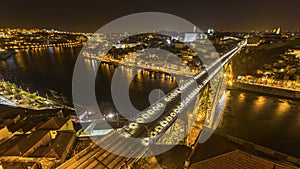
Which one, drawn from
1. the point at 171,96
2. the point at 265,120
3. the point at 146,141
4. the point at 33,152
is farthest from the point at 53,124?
the point at 265,120

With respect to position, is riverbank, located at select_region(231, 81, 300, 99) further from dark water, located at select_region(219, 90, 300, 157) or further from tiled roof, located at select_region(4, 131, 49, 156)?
tiled roof, located at select_region(4, 131, 49, 156)

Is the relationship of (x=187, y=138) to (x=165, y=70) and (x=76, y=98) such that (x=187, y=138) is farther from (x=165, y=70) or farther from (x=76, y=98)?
(x=165, y=70)

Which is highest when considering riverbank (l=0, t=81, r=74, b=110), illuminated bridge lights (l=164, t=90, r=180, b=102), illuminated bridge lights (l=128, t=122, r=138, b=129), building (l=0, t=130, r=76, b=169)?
illuminated bridge lights (l=164, t=90, r=180, b=102)

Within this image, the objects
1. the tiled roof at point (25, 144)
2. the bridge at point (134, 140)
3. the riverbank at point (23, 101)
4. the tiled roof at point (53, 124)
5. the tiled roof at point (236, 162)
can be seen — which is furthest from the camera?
the riverbank at point (23, 101)

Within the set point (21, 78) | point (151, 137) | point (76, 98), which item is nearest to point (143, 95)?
point (76, 98)

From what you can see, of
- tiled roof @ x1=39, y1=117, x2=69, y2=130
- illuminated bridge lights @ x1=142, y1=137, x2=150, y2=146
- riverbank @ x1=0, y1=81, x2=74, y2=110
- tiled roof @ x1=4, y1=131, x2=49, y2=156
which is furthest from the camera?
riverbank @ x1=0, y1=81, x2=74, y2=110

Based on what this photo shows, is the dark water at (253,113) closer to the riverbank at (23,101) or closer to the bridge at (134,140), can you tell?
the bridge at (134,140)

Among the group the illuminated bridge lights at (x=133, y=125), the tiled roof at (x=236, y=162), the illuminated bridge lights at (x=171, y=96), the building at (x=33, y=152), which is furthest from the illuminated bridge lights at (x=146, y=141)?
the illuminated bridge lights at (x=171, y=96)

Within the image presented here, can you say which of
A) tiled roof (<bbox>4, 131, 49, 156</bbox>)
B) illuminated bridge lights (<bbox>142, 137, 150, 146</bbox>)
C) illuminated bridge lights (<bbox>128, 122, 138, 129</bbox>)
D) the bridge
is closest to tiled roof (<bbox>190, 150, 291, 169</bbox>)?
the bridge
